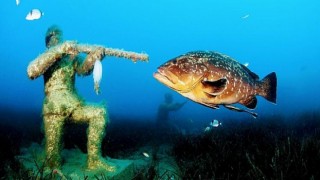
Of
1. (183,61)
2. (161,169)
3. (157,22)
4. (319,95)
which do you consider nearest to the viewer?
(183,61)

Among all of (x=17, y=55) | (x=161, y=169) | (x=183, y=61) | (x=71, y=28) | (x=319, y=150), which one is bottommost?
(x=161, y=169)

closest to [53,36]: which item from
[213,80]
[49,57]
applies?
[49,57]

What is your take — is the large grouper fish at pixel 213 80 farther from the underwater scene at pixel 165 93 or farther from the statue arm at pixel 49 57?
the statue arm at pixel 49 57

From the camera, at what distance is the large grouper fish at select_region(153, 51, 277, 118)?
3529 mm

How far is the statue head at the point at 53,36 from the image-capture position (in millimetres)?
6734

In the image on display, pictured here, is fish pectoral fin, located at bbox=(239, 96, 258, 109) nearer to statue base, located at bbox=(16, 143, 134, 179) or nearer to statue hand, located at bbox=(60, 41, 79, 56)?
statue base, located at bbox=(16, 143, 134, 179)

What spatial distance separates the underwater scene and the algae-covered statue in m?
0.02

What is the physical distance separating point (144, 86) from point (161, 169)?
12708 cm

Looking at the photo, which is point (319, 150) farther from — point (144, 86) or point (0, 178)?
point (144, 86)

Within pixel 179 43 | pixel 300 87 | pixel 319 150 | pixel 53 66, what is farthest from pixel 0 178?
pixel 179 43

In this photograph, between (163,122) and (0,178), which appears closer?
(0,178)

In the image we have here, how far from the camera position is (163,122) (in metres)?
19.4

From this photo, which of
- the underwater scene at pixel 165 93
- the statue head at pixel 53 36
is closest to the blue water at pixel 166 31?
the underwater scene at pixel 165 93

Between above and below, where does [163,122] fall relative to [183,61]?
below
